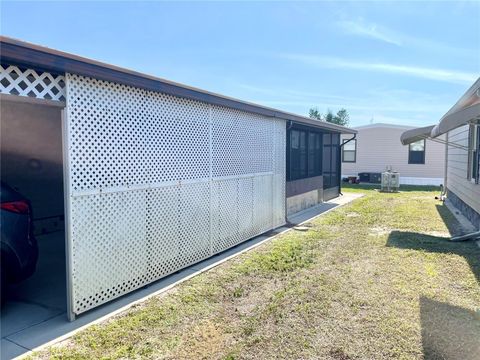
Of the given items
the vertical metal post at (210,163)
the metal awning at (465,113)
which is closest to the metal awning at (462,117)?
the metal awning at (465,113)

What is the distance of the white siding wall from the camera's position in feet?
27.7

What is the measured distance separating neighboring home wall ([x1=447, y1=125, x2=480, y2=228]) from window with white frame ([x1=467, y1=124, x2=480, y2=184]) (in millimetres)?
185

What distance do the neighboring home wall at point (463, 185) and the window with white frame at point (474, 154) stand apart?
0.19 meters

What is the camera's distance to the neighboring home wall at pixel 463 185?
8427 mm

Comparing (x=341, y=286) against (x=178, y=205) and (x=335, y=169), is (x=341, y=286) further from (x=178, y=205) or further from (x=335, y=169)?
(x=335, y=169)

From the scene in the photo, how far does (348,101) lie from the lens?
1676 inches

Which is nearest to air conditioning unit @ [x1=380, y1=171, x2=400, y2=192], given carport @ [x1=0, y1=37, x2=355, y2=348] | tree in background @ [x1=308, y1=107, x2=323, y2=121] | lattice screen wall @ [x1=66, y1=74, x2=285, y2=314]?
carport @ [x1=0, y1=37, x2=355, y2=348]

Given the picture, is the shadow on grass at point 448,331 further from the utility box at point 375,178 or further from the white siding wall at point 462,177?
the utility box at point 375,178

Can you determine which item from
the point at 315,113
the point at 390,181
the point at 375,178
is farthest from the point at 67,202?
the point at 315,113

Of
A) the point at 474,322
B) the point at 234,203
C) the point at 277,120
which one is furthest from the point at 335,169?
the point at 474,322

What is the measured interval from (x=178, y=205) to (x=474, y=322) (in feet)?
12.8

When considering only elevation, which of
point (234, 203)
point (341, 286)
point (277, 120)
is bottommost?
point (341, 286)

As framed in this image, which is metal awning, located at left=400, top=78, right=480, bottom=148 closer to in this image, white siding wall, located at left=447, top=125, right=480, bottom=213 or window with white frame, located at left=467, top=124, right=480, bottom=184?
window with white frame, located at left=467, top=124, right=480, bottom=184

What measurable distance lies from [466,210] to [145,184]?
943 centimetres
